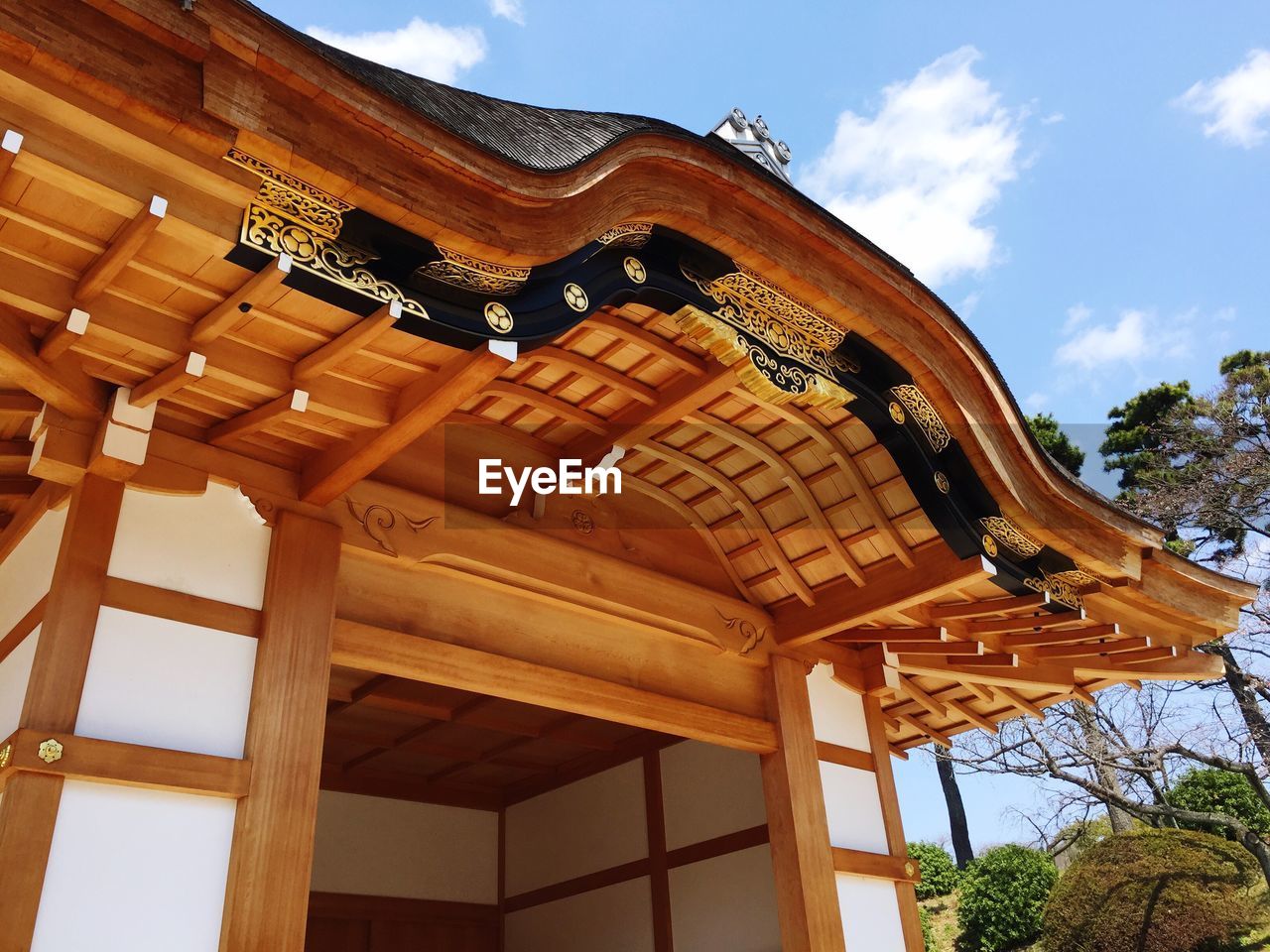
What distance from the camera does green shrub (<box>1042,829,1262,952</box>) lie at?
11594mm

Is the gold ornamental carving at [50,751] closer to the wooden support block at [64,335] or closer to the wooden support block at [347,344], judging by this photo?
the wooden support block at [64,335]

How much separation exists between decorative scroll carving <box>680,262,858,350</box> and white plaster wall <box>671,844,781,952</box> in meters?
3.46

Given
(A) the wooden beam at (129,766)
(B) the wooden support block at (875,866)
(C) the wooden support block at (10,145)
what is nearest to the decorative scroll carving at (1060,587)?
(B) the wooden support block at (875,866)

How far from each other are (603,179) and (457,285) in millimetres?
671

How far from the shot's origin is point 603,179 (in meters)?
3.51

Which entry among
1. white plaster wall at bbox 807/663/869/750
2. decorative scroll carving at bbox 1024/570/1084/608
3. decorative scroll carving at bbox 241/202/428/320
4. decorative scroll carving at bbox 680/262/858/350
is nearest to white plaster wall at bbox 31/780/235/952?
decorative scroll carving at bbox 241/202/428/320

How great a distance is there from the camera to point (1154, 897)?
1204 centimetres

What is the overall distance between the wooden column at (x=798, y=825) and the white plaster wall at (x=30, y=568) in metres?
3.90

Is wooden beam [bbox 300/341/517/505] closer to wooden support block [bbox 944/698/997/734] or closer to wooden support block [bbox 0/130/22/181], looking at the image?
wooden support block [bbox 0/130/22/181]

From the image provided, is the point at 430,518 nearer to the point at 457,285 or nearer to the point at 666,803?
the point at 457,285

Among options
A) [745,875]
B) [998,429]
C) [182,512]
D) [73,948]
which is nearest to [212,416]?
[182,512]

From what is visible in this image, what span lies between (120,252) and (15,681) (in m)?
1.73

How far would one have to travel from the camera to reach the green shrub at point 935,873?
671 inches

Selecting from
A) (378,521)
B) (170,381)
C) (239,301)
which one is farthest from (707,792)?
(239,301)
